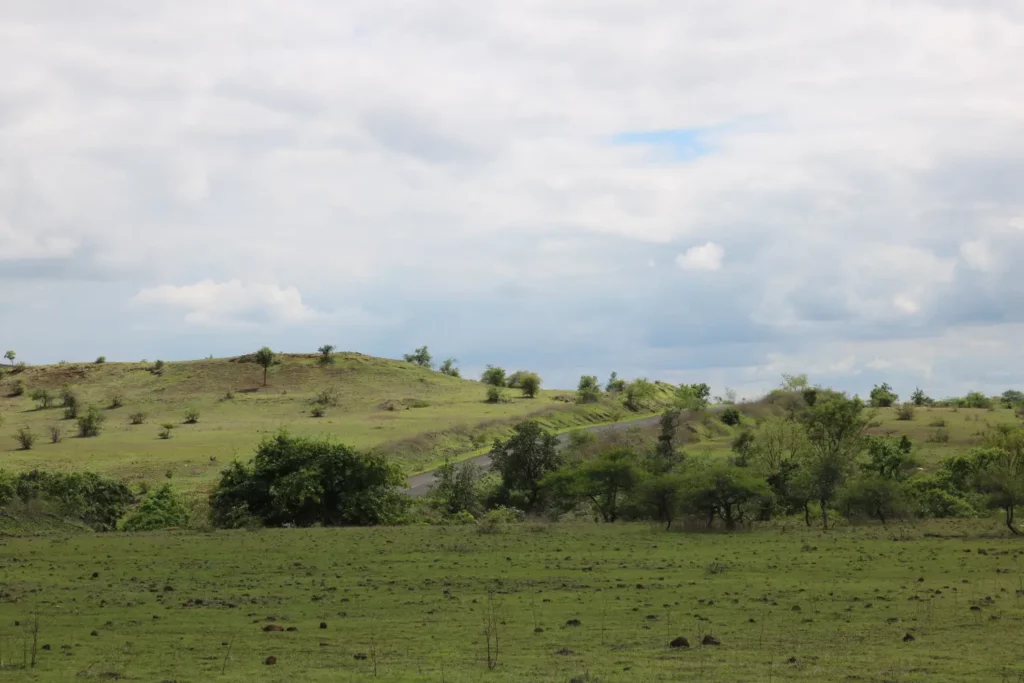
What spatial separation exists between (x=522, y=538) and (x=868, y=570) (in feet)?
52.0

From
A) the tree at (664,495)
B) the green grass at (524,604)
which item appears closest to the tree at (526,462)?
the tree at (664,495)

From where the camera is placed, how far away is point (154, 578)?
31.3m

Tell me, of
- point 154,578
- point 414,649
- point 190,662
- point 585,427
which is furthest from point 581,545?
point 585,427

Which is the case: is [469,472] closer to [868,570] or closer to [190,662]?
[868,570]

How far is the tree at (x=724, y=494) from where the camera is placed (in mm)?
46000

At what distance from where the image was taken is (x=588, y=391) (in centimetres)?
15175

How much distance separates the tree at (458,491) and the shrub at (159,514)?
14.8 m

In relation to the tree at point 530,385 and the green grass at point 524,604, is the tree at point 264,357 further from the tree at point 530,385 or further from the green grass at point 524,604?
the green grass at point 524,604

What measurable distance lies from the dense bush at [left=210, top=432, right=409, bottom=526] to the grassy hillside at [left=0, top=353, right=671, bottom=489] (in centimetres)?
1569

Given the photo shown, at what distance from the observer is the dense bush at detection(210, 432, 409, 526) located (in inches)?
2045

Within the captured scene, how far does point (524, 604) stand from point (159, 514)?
105ft

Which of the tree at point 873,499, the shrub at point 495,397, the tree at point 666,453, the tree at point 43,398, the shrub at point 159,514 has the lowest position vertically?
the shrub at point 159,514

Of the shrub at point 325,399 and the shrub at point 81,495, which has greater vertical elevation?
the shrub at point 325,399

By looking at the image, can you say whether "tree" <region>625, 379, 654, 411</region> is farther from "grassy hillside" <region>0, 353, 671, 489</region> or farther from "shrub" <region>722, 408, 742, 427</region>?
"shrub" <region>722, 408, 742, 427</region>
